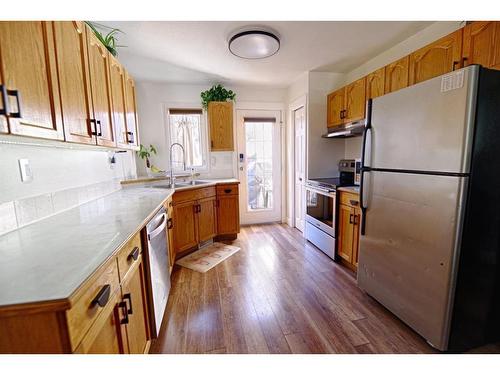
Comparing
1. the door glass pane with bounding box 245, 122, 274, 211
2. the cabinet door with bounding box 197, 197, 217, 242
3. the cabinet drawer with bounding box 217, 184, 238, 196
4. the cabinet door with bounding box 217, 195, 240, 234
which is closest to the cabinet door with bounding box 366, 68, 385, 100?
the door glass pane with bounding box 245, 122, 274, 211

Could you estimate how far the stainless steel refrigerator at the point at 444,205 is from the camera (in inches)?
47.7

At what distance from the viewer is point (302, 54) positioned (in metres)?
2.58

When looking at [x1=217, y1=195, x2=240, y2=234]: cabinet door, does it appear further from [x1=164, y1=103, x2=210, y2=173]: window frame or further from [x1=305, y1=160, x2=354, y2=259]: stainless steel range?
[x1=305, y1=160, x2=354, y2=259]: stainless steel range

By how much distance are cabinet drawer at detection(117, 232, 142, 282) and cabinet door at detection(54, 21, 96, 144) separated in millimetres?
635

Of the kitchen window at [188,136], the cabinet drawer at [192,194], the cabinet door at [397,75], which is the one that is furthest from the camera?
the kitchen window at [188,136]

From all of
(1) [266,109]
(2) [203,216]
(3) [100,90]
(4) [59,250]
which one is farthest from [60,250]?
(1) [266,109]

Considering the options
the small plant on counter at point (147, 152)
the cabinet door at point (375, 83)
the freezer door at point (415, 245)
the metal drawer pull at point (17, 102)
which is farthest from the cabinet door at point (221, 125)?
the metal drawer pull at point (17, 102)

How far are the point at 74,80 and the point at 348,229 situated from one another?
2.56 metres

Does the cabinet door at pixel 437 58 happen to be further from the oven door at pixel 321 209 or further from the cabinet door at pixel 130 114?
the cabinet door at pixel 130 114

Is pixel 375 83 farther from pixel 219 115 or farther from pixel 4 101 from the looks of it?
pixel 4 101

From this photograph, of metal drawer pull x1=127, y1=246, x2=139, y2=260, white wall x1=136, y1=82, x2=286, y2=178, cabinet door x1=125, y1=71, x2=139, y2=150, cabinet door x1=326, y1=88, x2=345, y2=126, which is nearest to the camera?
metal drawer pull x1=127, y1=246, x2=139, y2=260

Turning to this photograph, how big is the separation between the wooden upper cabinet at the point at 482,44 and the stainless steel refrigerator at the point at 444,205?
310 millimetres

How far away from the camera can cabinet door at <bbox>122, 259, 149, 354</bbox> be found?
107cm
